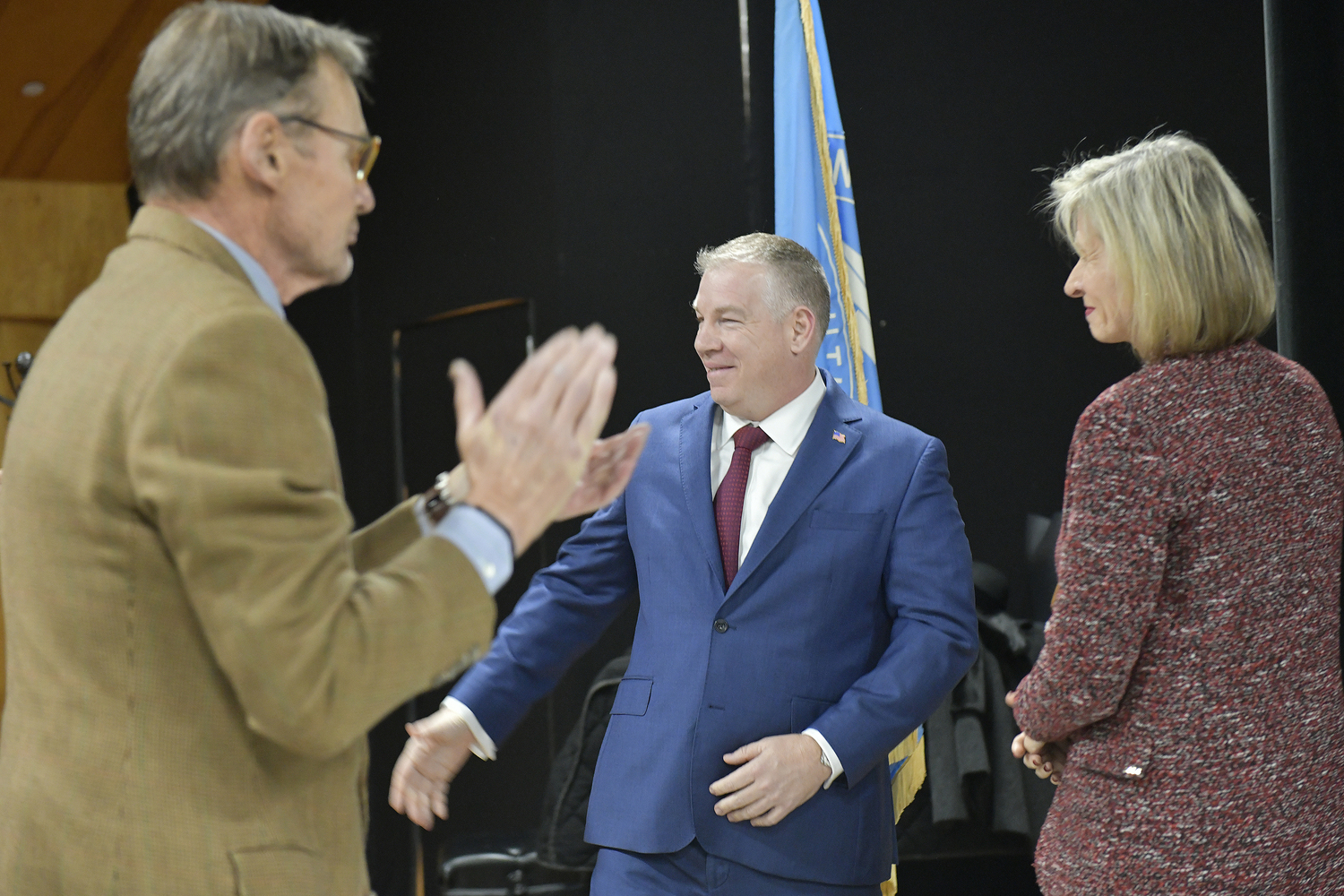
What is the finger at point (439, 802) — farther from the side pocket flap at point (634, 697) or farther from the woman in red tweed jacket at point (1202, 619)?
the woman in red tweed jacket at point (1202, 619)

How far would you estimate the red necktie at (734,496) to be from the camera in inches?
85.0

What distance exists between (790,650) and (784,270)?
817 mm

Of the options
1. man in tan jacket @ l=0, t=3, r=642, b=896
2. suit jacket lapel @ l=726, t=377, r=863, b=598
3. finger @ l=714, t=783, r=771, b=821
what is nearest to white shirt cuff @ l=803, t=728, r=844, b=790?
finger @ l=714, t=783, r=771, b=821

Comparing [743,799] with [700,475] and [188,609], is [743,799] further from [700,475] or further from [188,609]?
[188,609]

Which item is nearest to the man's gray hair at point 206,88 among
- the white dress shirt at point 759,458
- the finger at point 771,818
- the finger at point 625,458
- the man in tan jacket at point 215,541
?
the man in tan jacket at point 215,541

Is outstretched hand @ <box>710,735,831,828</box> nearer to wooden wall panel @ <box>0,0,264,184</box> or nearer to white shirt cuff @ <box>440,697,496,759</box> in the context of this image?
white shirt cuff @ <box>440,697,496,759</box>

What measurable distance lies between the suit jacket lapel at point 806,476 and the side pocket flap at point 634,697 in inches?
8.5

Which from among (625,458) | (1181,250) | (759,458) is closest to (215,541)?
(625,458)

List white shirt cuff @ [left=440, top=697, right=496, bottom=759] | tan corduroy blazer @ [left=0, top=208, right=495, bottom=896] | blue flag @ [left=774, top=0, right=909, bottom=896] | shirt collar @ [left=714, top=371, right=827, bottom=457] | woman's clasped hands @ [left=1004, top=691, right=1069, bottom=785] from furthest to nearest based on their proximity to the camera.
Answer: blue flag @ [left=774, top=0, right=909, bottom=896], shirt collar @ [left=714, top=371, right=827, bottom=457], white shirt cuff @ [left=440, top=697, right=496, bottom=759], woman's clasped hands @ [left=1004, top=691, right=1069, bottom=785], tan corduroy blazer @ [left=0, top=208, right=495, bottom=896]

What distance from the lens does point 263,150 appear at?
1.16m

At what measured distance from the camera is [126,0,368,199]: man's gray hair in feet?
3.79

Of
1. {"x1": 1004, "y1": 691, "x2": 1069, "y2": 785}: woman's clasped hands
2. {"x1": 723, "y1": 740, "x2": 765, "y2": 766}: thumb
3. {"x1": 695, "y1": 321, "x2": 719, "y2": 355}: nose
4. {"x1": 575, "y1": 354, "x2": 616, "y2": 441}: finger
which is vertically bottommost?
{"x1": 723, "y1": 740, "x2": 765, "y2": 766}: thumb

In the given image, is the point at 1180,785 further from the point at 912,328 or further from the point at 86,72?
the point at 86,72

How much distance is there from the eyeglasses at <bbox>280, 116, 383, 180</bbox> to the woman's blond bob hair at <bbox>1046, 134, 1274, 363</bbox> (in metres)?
0.97
